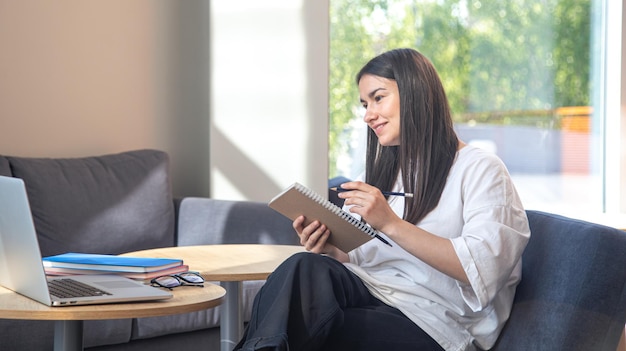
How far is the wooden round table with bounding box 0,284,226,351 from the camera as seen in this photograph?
4.91 ft

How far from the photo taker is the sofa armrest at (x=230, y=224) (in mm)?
3303

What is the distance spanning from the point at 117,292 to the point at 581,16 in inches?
167

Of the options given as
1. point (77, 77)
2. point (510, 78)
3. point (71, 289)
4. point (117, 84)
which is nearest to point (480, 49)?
point (510, 78)

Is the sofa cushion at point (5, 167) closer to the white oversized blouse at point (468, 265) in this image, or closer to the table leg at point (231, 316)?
the table leg at point (231, 316)

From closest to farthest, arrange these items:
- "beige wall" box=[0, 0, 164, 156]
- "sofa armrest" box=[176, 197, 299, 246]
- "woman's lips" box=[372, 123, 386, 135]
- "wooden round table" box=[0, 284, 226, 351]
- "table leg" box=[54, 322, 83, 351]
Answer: "wooden round table" box=[0, 284, 226, 351] → "table leg" box=[54, 322, 83, 351] → "woman's lips" box=[372, 123, 386, 135] → "sofa armrest" box=[176, 197, 299, 246] → "beige wall" box=[0, 0, 164, 156]

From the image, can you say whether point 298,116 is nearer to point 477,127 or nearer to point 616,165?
point 477,127

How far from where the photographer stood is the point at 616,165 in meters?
5.26

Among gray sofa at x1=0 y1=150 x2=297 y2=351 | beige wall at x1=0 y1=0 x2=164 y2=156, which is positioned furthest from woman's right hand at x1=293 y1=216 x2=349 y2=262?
beige wall at x1=0 y1=0 x2=164 y2=156

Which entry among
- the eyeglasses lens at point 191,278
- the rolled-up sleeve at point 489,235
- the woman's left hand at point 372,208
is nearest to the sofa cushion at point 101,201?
the eyeglasses lens at point 191,278

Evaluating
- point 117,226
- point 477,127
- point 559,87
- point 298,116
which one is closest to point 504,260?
point 117,226

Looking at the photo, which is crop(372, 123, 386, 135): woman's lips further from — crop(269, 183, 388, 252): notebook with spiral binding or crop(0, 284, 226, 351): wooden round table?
crop(0, 284, 226, 351): wooden round table

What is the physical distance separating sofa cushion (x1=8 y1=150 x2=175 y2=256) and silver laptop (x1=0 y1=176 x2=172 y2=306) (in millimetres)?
1448

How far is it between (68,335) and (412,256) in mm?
787

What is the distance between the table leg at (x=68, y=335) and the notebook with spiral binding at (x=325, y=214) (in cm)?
50
